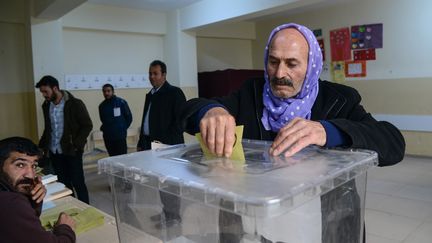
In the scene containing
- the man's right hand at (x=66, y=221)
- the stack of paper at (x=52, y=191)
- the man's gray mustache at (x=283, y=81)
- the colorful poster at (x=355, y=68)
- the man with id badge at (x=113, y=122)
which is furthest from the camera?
the colorful poster at (x=355, y=68)

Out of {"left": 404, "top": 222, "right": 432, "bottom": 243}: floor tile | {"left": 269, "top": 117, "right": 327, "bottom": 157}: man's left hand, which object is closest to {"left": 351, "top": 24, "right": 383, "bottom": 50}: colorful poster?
{"left": 404, "top": 222, "right": 432, "bottom": 243}: floor tile

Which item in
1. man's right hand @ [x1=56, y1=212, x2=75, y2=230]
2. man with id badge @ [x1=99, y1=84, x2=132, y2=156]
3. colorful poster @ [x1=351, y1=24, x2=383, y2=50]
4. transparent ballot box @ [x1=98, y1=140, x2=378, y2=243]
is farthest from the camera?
colorful poster @ [x1=351, y1=24, x2=383, y2=50]

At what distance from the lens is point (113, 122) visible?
4223 mm

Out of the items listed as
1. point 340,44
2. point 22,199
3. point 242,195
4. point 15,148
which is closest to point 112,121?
point 15,148

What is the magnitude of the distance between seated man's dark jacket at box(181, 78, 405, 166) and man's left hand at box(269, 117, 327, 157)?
81 mm

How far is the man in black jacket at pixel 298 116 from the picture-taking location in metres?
0.68

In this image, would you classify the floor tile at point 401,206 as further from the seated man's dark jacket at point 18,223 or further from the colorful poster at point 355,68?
the seated man's dark jacket at point 18,223

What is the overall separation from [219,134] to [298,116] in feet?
1.15

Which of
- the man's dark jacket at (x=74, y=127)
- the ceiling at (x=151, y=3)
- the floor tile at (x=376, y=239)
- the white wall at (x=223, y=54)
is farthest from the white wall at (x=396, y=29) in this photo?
the man's dark jacket at (x=74, y=127)

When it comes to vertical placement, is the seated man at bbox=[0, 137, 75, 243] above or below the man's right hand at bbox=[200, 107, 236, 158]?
below

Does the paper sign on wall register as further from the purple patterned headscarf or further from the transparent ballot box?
the transparent ballot box

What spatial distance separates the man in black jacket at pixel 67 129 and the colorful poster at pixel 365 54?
433 cm

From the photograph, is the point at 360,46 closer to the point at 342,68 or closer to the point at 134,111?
the point at 342,68

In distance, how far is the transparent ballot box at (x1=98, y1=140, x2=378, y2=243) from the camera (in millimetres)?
500
